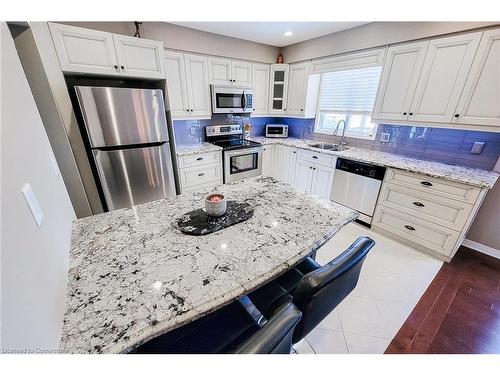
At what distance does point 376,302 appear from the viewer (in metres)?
1.67

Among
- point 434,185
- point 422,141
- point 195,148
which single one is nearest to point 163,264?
point 195,148

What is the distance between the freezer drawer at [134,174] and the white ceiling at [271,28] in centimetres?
179

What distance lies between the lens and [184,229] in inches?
39.4

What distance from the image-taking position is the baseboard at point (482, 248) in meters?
2.18

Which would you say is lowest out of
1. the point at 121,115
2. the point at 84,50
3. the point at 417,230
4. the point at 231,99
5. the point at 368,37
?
the point at 417,230

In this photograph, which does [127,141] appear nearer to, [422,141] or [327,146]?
[327,146]

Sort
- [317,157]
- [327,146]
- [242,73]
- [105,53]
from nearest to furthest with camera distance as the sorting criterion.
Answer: [105,53] → [317,157] → [242,73] → [327,146]

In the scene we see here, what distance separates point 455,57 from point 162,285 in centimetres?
306

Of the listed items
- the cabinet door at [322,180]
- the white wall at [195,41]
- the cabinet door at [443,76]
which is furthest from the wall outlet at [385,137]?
the white wall at [195,41]

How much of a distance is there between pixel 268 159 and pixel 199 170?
1346 mm

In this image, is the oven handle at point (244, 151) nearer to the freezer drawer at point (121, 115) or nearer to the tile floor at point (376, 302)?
the freezer drawer at point (121, 115)

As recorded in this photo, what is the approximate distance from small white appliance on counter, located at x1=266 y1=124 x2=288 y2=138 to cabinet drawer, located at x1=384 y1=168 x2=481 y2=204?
2.12 metres

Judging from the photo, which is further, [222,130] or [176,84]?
[222,130]
